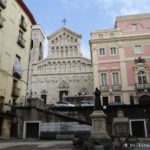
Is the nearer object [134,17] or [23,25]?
[23,25]

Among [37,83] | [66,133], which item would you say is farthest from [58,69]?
[66,133]

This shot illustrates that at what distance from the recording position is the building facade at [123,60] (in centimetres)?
3525

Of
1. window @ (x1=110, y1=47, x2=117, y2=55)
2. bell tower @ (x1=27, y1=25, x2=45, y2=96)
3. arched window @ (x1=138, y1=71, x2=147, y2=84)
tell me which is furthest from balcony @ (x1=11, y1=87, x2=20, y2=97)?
bell tower @ (x1=27, y1=25, x2=45, y2=96)

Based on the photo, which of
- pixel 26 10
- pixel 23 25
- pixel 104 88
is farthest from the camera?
pixel 104 88

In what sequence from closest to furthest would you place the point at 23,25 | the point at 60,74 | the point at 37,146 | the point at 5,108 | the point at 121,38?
the point at 37,146 → the point at 5,108 → the point at 23,25 → the point at 121,38 → the point at 60,74

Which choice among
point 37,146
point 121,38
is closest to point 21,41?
point 121,38

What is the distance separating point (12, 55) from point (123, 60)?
17985 millimetres

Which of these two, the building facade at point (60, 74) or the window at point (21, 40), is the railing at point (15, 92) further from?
the building facade at point (60, 74)

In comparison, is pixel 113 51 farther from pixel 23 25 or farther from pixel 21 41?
pixel 21 41

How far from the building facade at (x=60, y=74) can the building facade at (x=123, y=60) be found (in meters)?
9.94

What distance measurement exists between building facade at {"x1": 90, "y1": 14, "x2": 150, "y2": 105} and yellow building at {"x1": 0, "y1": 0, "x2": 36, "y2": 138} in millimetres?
12213

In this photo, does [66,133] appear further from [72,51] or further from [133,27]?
[72,51]

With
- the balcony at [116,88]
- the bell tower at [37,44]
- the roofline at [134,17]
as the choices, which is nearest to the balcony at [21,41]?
the balcony at [116,88]

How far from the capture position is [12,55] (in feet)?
86.0
